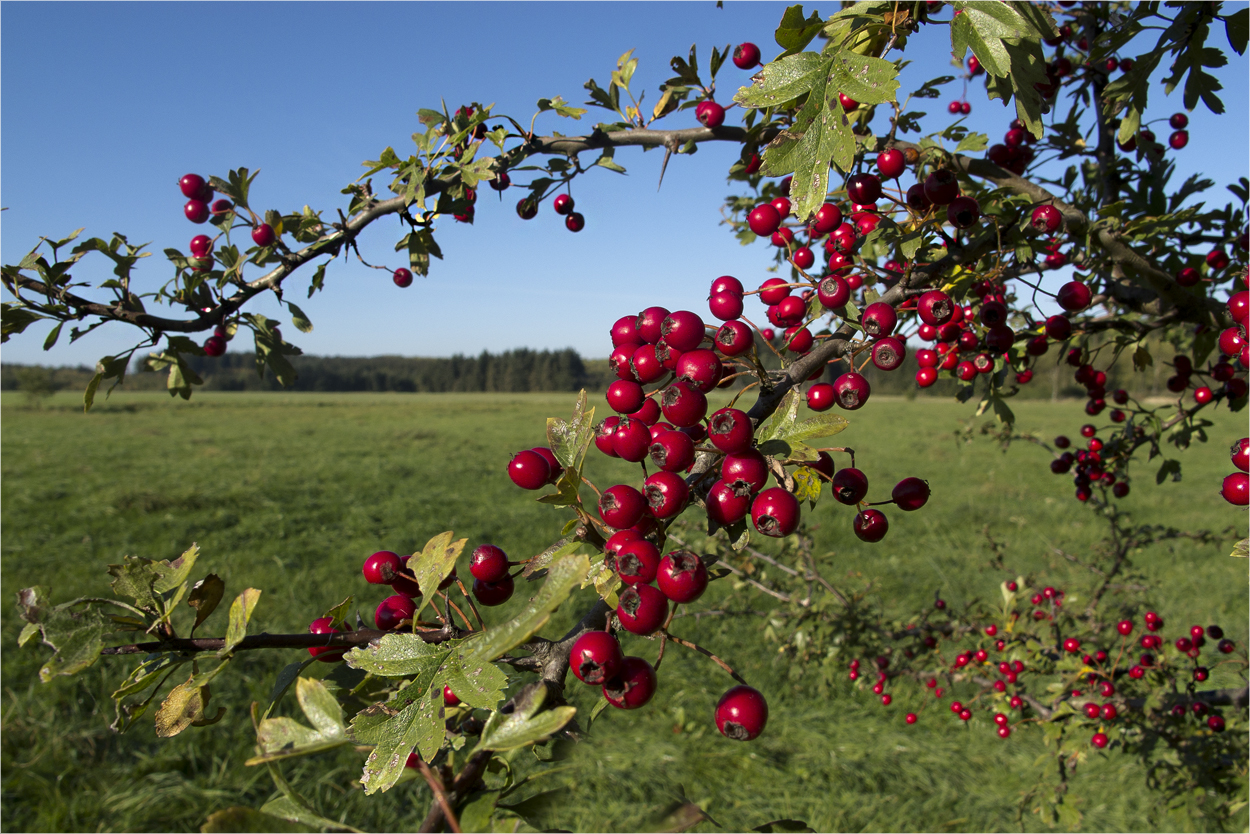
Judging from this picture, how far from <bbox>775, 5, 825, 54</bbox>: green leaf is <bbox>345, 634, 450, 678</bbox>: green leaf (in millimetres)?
1299

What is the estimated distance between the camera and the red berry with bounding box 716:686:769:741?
3.55 ft

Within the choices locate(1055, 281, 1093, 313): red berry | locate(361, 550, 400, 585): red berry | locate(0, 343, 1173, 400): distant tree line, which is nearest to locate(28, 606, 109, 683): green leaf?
locate(361, 550, 400, 585): red berry

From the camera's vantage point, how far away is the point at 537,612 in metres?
0.78

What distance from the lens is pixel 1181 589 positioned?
8.69m

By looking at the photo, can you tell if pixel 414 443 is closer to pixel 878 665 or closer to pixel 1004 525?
pixel 1004 525

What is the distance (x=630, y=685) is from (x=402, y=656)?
1.14ft

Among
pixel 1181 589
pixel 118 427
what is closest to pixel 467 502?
pixel 1181 589

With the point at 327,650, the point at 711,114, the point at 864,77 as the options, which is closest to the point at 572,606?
the point at 711,114

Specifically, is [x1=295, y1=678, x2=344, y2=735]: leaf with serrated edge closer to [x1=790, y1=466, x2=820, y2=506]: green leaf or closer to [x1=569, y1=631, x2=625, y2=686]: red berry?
[x1=569, y1=631, x2=625, y2=686]: red berry

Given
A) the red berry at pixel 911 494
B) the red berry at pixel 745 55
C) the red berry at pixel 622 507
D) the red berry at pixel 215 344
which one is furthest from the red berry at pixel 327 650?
the red berry at pixel 745 55

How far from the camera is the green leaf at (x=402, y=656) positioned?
871 mm

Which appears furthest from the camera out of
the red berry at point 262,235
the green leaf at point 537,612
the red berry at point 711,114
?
the red berry at point 262,235

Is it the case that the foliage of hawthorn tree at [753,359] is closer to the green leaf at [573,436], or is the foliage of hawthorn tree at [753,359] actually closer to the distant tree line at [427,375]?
the green leaf at [573,436]

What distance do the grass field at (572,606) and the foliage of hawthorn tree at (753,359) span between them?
0.31 meters
